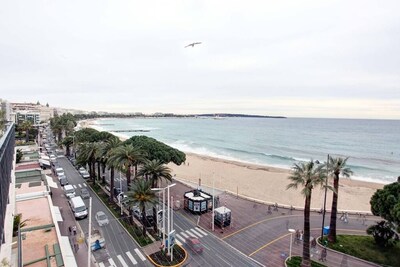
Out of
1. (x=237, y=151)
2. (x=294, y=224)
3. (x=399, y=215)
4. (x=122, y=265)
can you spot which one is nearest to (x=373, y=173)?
(x=237, y=151)

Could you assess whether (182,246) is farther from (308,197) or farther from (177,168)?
(177,168)

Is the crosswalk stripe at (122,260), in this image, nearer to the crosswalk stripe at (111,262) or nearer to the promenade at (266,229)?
the crosswalk stripe at (111,262)

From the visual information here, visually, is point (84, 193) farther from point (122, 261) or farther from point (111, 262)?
point (122, 261)

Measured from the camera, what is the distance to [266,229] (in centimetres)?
2727

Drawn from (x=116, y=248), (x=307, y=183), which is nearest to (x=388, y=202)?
(x=307, y=183)

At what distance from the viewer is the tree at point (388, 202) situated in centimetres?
1987

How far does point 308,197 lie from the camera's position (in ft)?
64.1

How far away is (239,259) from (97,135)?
153 ft

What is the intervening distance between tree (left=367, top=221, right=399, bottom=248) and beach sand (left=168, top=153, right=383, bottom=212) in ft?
38.7

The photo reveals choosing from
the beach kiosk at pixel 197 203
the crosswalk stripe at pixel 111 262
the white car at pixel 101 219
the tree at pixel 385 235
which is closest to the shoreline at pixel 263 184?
the beach kiosk at pixel 197 203

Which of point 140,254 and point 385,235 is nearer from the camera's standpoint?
point 140,254

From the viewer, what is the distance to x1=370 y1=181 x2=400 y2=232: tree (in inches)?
782

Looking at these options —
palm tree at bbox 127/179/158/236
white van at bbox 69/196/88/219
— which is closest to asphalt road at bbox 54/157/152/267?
white van at bbox 69/196/88/219

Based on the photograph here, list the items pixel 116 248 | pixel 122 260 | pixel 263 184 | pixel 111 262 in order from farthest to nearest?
pixel 263 184, pixel 116 248, pixel 122 260, pixel 111 262
